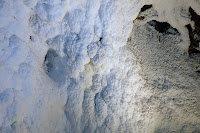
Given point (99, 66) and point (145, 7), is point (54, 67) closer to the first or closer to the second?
point (99, 66)

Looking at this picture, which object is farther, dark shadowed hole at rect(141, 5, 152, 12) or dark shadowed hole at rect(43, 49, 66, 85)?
dark shadowed hole at rect(43, 49, 66, 85)

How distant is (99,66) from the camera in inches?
42.9

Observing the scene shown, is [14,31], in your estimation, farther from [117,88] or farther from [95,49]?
[117,88]

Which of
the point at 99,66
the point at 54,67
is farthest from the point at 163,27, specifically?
the point at 54,67

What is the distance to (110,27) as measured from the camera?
1014 mm

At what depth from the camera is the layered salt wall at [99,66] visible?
0.96 meters

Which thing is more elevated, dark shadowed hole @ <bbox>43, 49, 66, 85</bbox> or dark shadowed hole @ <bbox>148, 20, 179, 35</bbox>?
dark shadowed hole @ <bbox>148, 20, 179, 35</bbox>

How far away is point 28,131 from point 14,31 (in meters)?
0.70

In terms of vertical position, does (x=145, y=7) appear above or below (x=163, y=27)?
above

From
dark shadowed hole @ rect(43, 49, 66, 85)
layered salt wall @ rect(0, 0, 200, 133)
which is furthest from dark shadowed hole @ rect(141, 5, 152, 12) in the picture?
dark shadowed hole @ rect(43, 49, 66, 85)

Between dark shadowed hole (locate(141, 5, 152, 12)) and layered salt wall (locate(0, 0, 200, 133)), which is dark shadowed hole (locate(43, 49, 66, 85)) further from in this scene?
dark shadowed hole (locate(141, 5, 152, 12))

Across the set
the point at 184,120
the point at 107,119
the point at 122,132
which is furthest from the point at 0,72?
the point at 184,120

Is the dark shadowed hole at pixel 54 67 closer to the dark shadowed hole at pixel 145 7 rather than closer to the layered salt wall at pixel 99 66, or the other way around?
the layered salt wall at pixel 99 66

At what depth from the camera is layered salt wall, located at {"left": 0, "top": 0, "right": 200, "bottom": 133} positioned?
0.96 m
